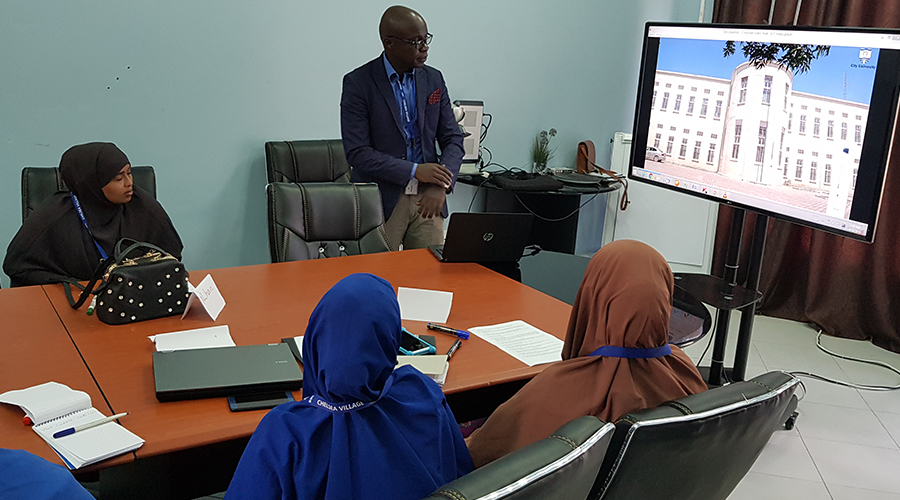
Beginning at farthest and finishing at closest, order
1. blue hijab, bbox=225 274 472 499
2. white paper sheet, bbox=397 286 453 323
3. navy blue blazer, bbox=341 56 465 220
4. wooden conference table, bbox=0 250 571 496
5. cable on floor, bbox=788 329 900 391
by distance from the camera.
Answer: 1. cable on floor, bbox=788 329 900 391
2. navy blue blazer, bbox=341 56 465 220
3. white paper sheet, bbox=397 286 453 323
4. wooden conference table, bbox=0 250 571 496
5. blue hijab, bbox=225 274 472 499

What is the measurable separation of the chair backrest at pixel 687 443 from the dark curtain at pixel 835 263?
118 inches

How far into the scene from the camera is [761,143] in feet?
8.63

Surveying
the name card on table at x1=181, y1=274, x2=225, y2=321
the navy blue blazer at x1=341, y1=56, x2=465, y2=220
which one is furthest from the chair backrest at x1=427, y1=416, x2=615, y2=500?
the navy blue blazer at x1=341, y1=56, x2=465, y2=220

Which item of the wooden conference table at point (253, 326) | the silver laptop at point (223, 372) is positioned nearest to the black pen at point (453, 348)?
the wooden conference table at point (253, 326)

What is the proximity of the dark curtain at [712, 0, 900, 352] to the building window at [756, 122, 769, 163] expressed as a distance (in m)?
1.55

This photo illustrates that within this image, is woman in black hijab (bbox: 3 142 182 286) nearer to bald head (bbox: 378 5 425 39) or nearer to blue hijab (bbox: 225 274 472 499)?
bald head (bbox: 378 5 425 39)

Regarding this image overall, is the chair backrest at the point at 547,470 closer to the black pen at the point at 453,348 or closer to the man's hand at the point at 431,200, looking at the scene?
the black pen at the point at 453,348

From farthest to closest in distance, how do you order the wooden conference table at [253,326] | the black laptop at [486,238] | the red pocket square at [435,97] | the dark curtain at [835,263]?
the dark curtain at [835,263] → the red pocket square at [435,97] → the black laptop at [486,238] → the wooden conference table at [253,326]

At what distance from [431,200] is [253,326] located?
132cm

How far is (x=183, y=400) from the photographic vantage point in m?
1.52

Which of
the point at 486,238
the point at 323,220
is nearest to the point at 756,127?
the point at 486,238

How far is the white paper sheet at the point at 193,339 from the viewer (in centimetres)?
176

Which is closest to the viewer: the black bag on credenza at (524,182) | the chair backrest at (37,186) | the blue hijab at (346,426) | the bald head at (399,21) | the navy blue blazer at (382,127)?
the blue hijab at (346,426)

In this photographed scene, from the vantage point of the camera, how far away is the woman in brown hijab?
1.29m
